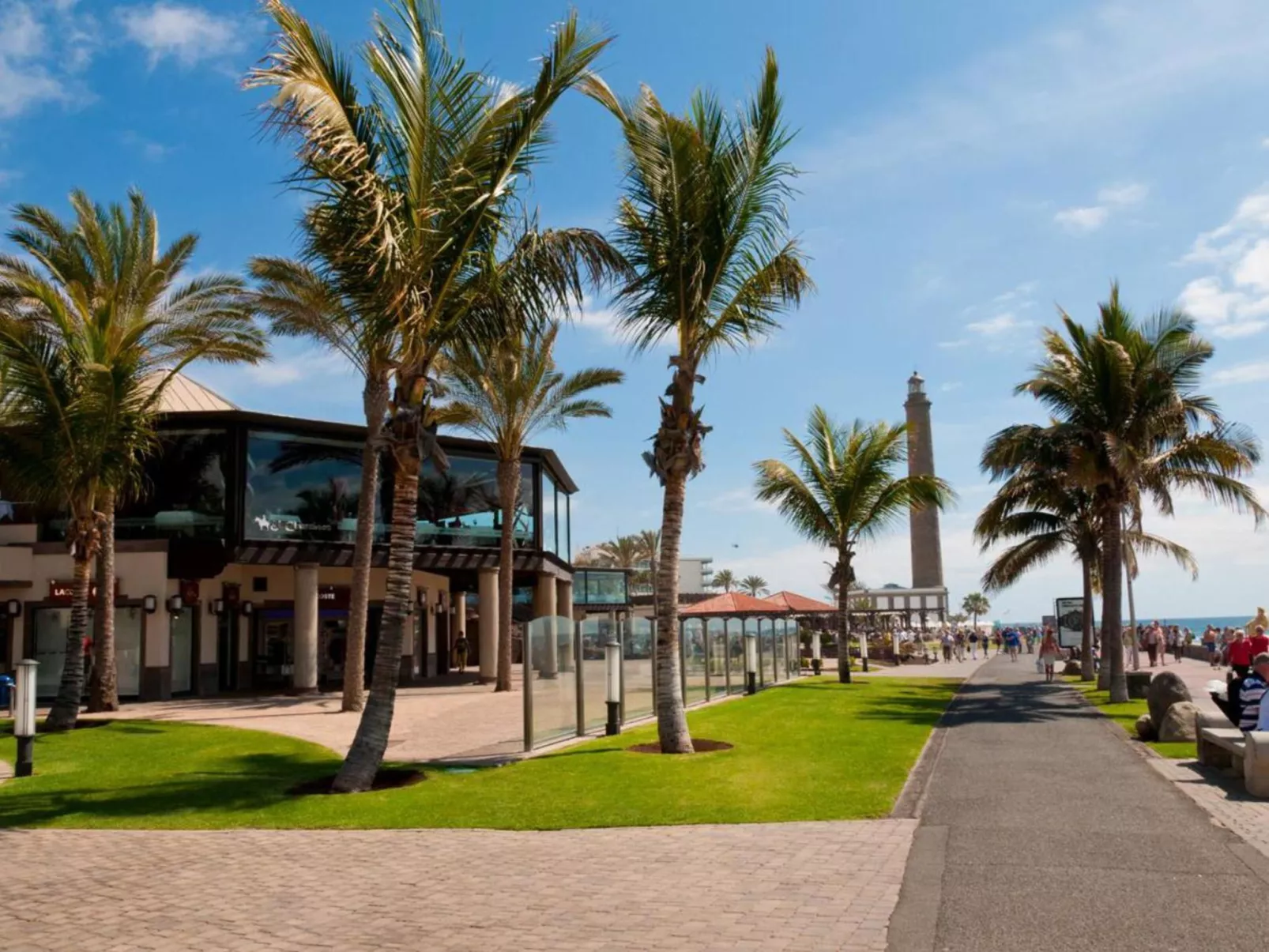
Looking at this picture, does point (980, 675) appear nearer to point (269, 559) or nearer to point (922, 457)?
point (269, 559)

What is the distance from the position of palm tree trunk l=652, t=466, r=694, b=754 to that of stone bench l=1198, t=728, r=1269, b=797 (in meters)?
5.55

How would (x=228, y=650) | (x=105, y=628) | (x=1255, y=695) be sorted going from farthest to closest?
1. (x=228, y=650)
2. (x=105, y=628)
3. (x=1255, y=695)

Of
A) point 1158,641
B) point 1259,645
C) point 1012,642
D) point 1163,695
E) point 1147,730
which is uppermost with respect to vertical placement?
point 1259,645

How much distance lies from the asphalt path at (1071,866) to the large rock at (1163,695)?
2053 mm

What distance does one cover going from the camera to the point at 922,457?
73.9 meters

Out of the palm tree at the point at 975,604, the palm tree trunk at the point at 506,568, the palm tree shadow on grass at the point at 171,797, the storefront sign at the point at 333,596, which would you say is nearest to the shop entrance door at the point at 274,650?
the storefront sign at the point at 333,596

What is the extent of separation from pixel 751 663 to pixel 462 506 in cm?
937

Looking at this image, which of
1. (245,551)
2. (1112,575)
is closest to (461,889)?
(1112,575)

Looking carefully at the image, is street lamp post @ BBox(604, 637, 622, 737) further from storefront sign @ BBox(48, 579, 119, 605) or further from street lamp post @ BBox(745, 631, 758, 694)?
storefront sign @ BBox(48, 579, 119, 605)

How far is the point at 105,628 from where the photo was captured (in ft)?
64.0

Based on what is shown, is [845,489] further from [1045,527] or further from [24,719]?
[24,719]

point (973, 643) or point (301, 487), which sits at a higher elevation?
point (301, 487)

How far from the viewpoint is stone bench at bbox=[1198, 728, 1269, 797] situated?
9344mm

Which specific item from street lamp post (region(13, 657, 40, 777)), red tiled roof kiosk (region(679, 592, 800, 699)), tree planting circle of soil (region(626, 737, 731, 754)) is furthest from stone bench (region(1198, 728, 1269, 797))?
street lamp post (region(13, 657, 40, 777))
